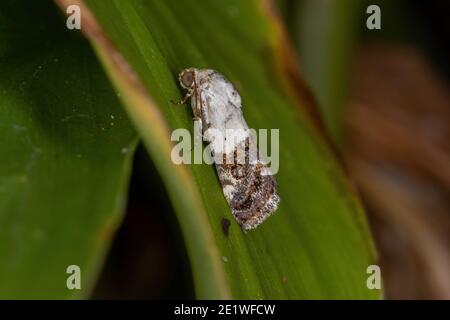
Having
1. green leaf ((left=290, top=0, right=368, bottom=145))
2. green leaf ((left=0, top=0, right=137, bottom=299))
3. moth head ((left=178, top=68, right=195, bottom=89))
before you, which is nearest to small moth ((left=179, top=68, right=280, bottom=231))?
moth head ((left=178, top=68, right=195, bottom=89))

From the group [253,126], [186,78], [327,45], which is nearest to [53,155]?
[186,78]

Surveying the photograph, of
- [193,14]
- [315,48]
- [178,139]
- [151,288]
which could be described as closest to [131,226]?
[151,288]

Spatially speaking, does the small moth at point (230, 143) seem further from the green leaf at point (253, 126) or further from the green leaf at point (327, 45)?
the green leaf at point (327, 45)

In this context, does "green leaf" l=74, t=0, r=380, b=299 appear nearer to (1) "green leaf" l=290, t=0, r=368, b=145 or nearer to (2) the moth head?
(2) the moth head

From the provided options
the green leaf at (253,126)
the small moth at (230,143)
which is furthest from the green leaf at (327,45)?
the small moth at (230,143)

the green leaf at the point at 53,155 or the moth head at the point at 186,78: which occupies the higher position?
the moth head at the point at 186,78
